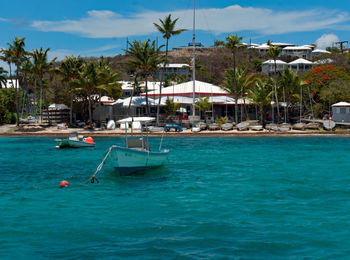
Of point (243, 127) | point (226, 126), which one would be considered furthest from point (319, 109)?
point (226, 126)

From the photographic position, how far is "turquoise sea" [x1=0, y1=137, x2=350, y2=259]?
36.9ft

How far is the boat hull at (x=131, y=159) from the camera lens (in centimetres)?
2208

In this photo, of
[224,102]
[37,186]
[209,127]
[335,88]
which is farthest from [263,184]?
[335,88]

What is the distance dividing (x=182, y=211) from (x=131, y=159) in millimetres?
7790

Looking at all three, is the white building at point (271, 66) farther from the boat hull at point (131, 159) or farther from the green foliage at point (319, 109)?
the boat hull at point (131, 159)

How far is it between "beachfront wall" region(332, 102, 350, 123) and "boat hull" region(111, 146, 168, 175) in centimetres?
3845

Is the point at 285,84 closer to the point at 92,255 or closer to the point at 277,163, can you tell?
the point at 277,163

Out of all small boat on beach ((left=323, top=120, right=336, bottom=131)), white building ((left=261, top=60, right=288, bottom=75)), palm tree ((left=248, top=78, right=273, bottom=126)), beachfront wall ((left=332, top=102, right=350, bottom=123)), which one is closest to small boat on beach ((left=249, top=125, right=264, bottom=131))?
palm tree ((left=248, top=78, right=273, bottom=126))

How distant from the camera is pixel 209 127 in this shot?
54.2 m

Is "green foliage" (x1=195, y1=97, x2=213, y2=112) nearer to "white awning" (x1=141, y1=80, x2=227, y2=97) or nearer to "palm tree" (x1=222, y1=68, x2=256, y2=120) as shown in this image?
"white awning" (x1=141, y1=80, x2=227, y2=97)

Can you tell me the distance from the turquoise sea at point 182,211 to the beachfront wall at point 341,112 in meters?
27.7

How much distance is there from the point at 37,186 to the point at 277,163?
16517 millimetres

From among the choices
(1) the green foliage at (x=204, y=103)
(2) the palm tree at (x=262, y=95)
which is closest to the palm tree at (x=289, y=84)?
(2) the palm tree at (x=262, y=95)

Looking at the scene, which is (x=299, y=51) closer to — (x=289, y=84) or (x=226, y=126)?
(x=289, y=84)
